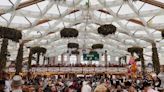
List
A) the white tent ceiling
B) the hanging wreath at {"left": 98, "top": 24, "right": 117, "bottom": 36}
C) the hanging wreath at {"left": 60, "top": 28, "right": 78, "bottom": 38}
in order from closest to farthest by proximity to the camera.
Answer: the hanging wreath at {"left": 98, "top": 24, "right": 117, "bottom": 36}
the hanging wreath at {"left": 60, "top": 28, "right": 78, "bottom": 38}
the white tent ceiling

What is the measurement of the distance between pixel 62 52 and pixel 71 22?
22362 millimetres

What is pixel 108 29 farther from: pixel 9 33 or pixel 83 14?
pixel 83 14

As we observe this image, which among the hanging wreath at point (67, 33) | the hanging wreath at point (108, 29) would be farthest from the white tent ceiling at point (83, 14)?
the hanging wreath at point (67, 33)

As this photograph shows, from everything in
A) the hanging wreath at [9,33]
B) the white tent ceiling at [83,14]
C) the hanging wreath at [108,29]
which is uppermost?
the white tent ceiling at [83,14]

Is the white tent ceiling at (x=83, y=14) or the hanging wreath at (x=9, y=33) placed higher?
the white tent ceiling at (x=83, y=14)

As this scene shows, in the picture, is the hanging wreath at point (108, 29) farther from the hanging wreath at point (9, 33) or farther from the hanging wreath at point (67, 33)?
the hanging wreath at point (9, 33)

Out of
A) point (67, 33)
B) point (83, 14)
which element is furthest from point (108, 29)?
point (83, 14)

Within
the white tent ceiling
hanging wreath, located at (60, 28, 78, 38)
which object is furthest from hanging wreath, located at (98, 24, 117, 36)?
the white tent ceiling

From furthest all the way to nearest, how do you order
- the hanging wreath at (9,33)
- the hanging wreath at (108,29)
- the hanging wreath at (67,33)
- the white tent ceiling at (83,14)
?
the white tent ceiling at (83,14) → the hanging wreath at (67,33) → the hanging wreath at (108,29) → the hanging wreath at (9,33)

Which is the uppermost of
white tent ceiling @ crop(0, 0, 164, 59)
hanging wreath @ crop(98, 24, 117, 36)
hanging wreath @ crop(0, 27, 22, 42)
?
white tent ceiling @ crop(0, 0, 164, 59)

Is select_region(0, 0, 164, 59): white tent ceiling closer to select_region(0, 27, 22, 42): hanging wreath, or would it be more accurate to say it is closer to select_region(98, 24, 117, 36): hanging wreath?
select_region(98, 24, 117, 36): hanging wreath

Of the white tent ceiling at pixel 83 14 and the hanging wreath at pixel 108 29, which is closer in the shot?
the hanging wreath at pixel 108 29

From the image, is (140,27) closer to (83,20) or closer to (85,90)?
(83,20)

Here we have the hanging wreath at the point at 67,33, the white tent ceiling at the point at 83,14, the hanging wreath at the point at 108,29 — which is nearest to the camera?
the hanging wreath at the point at 108,29
